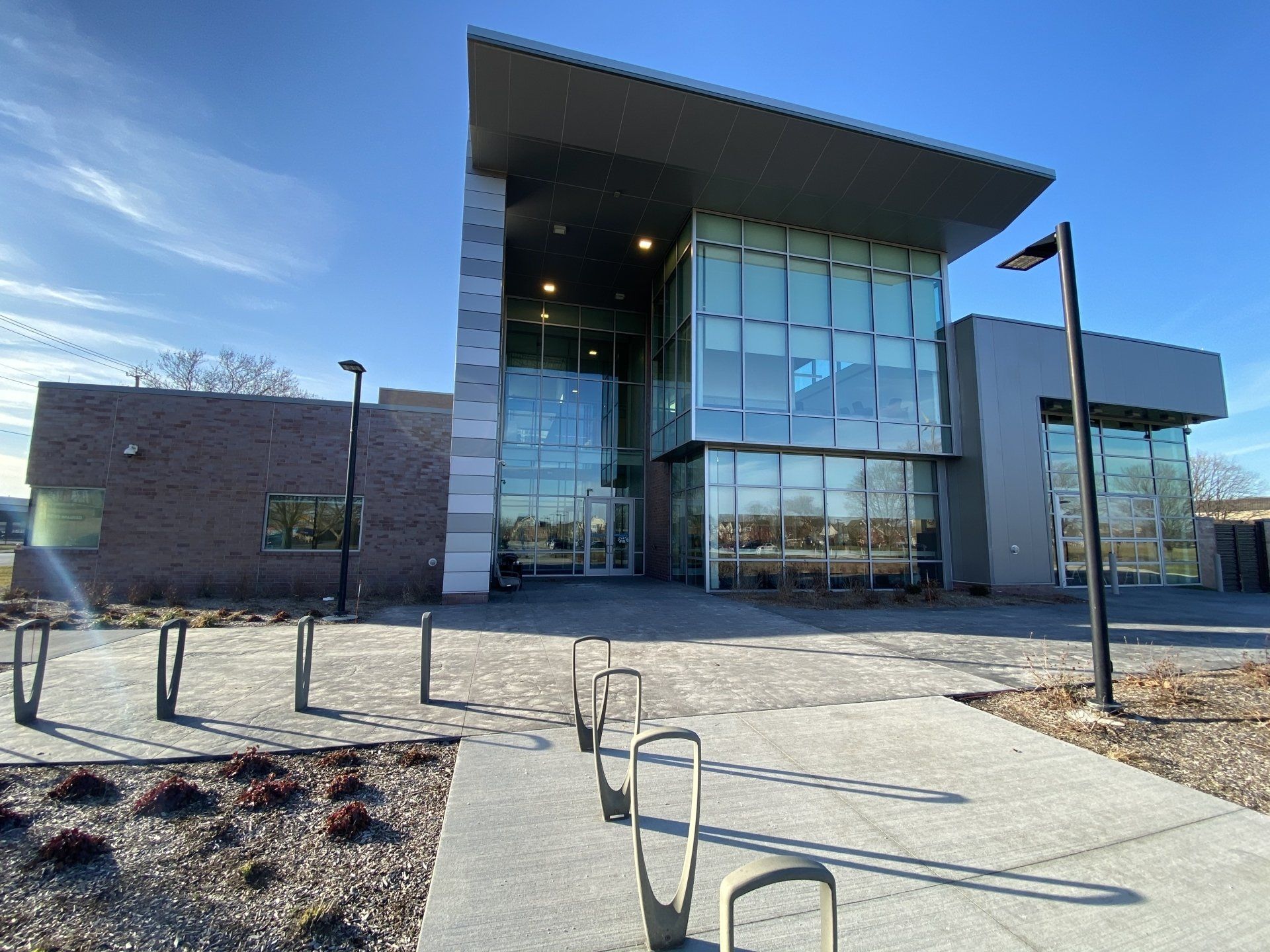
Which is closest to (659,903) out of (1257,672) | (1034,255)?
(1034,255)

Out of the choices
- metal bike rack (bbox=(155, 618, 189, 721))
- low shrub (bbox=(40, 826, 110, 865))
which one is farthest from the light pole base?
metal bike rack (bbox=(155, 618, 189, 721))

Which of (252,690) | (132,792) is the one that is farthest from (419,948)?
(252,690)

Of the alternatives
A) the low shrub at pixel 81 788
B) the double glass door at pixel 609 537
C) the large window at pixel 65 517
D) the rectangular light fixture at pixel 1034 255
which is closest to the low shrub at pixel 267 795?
the low shrub at pixel 81 788

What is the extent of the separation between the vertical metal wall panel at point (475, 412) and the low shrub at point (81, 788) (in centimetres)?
873

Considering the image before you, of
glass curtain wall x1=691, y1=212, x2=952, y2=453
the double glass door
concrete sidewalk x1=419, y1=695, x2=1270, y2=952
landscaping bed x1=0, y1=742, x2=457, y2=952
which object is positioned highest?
glass curtain wall x1=691, y1=212, x2=952, y2=453

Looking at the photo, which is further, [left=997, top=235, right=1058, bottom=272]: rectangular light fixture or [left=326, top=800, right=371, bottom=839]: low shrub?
[left=997, top=235, right=1058, bottom=272]: rectangular light fixture

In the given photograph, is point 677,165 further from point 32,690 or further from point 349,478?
point 32,690

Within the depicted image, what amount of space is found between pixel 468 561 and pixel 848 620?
8.37 metres

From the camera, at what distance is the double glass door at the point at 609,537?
2053cm

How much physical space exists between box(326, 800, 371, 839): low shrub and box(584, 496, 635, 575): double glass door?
17.1 metres

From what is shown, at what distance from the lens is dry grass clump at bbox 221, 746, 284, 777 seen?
400 centimetres

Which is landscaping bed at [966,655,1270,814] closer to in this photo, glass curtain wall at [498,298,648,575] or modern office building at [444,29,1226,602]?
modern office building at [444,29,1226,602]

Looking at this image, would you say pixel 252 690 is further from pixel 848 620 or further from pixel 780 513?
pixel 780 513

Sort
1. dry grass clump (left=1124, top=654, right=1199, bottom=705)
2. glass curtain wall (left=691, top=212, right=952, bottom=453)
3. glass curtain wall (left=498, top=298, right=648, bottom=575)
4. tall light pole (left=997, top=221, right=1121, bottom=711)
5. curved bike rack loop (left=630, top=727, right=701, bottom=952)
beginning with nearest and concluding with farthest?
curved bike rack loop (left=630, top=727, right=701, bottom=952) → tall light pole (left=997, top=221, right=1121, bottom=711) → dry grass clump (left=1124, top=654, right=1199, bottom=705) → glass curtain wall (left=691, top=212, right=952, bottom=453) → glass curtain wall (left=498, top=298, right=648, bottom=575)
